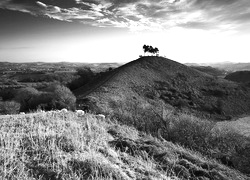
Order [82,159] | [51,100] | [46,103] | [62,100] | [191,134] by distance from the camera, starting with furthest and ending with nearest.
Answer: [51,100] → [46,103] → [62,100] → [191,134] → [82,159]

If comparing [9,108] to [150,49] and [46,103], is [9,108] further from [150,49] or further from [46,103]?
[150,49]

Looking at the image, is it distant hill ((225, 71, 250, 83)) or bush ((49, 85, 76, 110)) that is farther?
distant hill ((225, 71, 250, 83))

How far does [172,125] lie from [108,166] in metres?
14.7

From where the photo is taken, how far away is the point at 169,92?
196ft

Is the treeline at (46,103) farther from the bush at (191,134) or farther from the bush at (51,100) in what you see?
the bush at (191,134)

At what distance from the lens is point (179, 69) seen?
244 ft

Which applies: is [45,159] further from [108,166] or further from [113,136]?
[113,136]

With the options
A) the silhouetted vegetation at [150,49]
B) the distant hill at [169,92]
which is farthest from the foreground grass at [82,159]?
the silhouetted vegetation at [150,49]

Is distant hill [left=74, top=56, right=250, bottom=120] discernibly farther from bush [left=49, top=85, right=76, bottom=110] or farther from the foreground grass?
the foreground grass

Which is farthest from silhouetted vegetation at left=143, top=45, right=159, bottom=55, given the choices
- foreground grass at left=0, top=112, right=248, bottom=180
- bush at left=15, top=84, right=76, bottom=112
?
foreground grass at left=0, top=112, right=248, bottom=180

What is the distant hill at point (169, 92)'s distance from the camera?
Result: 50113 mm

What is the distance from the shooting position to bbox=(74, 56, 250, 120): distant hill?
50113 millimetres

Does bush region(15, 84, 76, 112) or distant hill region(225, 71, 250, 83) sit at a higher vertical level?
bush region(15, 84, 76, 112)

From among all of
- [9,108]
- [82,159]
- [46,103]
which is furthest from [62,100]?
[82,159]
